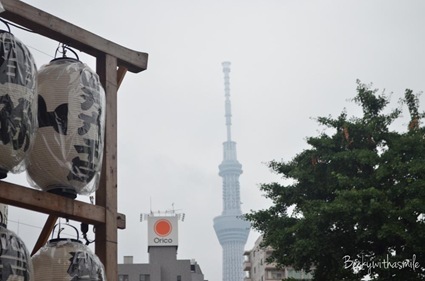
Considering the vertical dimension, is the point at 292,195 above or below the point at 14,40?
above

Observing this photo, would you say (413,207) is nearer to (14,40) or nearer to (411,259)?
(411,259)

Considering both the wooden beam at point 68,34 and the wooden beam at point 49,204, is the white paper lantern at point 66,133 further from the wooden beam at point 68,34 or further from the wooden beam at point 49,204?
the wooden beam at point 68,34

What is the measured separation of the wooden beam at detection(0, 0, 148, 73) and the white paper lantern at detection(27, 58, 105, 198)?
26cm

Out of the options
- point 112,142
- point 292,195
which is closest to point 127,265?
point 292,195

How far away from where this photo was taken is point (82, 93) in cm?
496

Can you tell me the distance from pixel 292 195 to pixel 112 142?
16794mm

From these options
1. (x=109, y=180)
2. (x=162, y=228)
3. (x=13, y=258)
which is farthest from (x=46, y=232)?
(x=162, y=228)

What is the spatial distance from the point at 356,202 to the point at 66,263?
587 inches

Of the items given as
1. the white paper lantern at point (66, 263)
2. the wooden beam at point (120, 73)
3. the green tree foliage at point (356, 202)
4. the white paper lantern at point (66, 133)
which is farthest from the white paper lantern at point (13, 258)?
the green tree foliage at point (356, 202)

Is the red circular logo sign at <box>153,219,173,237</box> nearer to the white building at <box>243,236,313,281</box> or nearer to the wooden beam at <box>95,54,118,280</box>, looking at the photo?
the white building at <box>243,236,313,281</box>

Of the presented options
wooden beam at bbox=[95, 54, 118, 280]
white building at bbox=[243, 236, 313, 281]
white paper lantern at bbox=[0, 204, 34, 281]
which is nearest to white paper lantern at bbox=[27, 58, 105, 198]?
wooden beam at bbox=[95, 54, 118, 280]

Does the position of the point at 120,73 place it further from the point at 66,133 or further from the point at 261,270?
the point at 261,270

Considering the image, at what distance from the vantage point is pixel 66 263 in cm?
479

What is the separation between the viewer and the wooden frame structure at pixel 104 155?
4.63 metres
